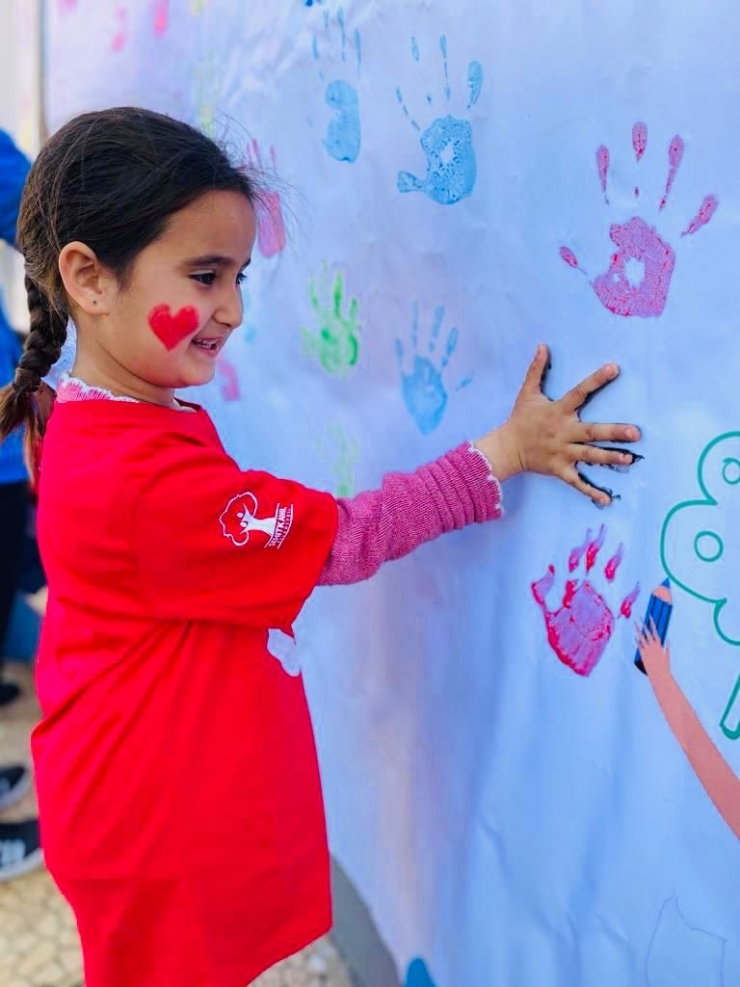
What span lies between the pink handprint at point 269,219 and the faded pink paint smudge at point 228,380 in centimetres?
21

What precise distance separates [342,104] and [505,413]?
0.37 m

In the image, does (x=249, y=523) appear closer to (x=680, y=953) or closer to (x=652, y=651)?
(x=652, y=651)

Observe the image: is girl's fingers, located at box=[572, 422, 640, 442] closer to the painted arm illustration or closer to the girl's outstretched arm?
the girl's outstretched arm

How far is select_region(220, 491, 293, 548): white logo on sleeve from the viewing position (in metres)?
0.65

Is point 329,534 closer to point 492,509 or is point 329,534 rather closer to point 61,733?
point 492,509

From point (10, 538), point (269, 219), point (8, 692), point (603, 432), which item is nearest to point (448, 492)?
point (603, 432)

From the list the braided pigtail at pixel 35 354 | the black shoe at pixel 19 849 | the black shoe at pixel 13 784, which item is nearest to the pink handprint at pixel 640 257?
the braided pigtail at pixel 35 354

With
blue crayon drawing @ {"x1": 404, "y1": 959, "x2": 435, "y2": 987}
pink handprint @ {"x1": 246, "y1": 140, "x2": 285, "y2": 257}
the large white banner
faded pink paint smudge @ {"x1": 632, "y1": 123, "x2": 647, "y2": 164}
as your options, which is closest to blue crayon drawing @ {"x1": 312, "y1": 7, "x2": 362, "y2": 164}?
the large white banner

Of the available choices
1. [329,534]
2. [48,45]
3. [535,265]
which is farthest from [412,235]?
[48,45]

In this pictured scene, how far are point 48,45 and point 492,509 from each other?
5.72 feet

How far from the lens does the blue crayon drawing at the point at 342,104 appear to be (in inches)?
33.0

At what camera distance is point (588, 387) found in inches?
24.2

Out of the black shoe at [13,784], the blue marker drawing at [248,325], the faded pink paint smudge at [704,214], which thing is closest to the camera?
the faded pink paint smudge at [704,214]

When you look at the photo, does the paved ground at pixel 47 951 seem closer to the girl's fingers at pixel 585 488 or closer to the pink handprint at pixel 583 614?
the pink handprint at pixel 583 614
